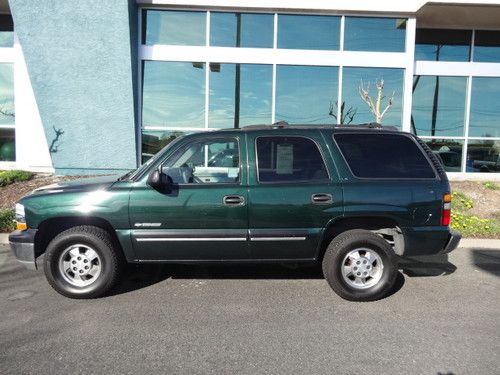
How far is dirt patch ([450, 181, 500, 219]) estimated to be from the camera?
8.83m

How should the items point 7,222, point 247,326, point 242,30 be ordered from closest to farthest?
point 247,326 < point 7,222 < point 242,30

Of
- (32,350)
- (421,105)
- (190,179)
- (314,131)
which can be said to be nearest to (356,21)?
(421,105)

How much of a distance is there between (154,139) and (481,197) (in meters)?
8.28

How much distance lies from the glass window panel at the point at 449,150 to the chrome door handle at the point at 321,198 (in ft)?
27.7

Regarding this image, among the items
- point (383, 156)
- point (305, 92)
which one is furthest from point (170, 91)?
point (383, 156)

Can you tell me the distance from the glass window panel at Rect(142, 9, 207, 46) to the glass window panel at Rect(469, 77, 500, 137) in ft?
25.5

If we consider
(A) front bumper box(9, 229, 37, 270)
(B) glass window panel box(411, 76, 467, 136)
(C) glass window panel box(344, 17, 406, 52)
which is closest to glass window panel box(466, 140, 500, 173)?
(B) glass window panel box(411, 76, 467, 136)

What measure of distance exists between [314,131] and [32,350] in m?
3.39

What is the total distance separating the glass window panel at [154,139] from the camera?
11102mm

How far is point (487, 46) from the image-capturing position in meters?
11.8

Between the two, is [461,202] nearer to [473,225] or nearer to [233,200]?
[473,225]

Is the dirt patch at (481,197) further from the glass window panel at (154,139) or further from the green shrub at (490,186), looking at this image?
the glass window panel at (154,139)

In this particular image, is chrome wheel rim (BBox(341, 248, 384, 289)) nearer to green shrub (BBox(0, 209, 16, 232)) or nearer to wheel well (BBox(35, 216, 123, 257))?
wheel well (BBox(35, 216, 123, 257))

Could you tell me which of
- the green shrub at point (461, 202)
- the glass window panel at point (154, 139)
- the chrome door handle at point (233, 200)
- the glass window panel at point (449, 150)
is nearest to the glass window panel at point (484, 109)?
the glass window panel at point (449, 150)
